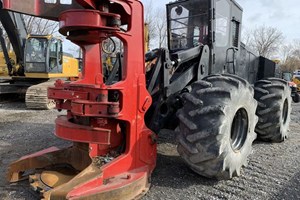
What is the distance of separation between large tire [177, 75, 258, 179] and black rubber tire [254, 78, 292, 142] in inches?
79.6

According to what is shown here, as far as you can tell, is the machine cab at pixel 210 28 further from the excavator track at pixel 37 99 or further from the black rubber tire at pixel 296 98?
the black rubber tire at pixel 296 98

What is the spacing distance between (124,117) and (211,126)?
0.96 meters

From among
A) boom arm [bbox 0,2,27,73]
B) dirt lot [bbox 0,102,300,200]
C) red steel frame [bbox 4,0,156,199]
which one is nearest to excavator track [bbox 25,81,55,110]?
boom arm [bbox 0,2,27,73]

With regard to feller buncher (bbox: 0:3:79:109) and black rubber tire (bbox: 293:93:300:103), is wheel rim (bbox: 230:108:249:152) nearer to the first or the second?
feller buncher (bbox: 0:3:79:109)

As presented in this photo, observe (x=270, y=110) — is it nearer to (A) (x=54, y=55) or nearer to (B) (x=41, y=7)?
(B) (x=41, y=7)

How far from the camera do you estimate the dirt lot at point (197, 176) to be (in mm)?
3365

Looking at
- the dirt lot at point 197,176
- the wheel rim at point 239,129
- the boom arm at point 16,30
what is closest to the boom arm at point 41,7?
the dirt lot at point 197,176

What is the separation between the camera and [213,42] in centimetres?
473

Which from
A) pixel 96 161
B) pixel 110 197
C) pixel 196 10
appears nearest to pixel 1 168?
pixel 96 161

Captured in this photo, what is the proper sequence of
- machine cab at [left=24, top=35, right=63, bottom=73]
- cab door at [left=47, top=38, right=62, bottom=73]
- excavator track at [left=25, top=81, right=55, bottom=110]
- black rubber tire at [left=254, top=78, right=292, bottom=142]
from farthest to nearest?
1. cab door at [left=47, top=38, right=62, bottom=73]
2. machine cab at [left=24, top=35, right=63, bottom=73]
3. excavator track at [left=25, top=81, right=55, bottom=110]
4. black rubber tire at [left=254, top=78, right=292, bottom=142]

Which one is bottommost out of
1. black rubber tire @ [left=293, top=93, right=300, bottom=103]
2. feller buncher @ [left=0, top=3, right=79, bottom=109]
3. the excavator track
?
black rubber tire @ [left=293, top=93, right=300, bottom=103]

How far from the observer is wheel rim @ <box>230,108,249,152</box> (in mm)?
3997

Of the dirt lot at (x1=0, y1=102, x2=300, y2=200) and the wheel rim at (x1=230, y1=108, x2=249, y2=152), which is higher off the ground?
the wheel rim at (x1=230, y1=108, x2=249, y2=152)

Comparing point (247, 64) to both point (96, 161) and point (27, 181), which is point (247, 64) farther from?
point (27, 181)
